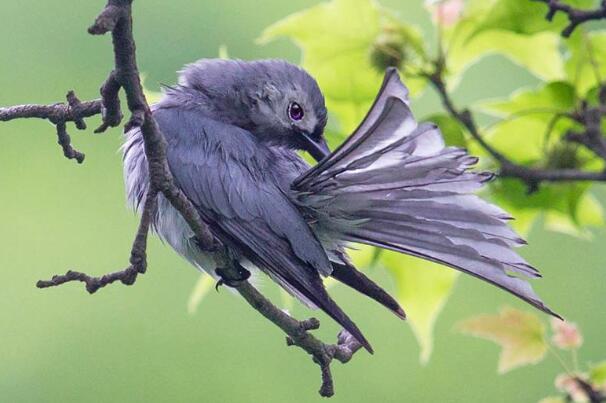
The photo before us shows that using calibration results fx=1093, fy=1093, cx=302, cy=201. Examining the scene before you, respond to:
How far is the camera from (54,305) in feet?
11.6

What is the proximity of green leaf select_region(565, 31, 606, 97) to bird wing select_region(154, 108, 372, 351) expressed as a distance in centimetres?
54

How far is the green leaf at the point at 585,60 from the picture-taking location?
72.8 inches

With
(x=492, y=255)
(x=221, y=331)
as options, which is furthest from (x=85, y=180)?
(x=492, y=255)

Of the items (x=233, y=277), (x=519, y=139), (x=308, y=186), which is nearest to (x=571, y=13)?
(x=519, y=139)

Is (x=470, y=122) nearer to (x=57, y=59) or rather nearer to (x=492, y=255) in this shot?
(x=492, y=255)

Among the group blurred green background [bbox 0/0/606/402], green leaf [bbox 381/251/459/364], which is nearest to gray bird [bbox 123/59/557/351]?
green leaf [bbox 381/251/459/364]

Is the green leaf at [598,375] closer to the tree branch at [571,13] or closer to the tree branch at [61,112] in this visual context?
the tree branch at [571,13]

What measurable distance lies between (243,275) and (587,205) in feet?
2.53

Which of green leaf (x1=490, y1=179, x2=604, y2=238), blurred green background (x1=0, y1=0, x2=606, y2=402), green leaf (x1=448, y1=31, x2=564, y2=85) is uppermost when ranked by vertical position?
green leaf (x1=448, y1=31, x2=564, y2=85)

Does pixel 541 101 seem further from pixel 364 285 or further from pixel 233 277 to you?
pixel 233 277

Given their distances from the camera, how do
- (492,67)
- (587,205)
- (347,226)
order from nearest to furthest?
1. (347,226)
2. (587,205)
3. (492,67)

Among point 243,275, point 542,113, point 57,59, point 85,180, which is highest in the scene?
point 542,113

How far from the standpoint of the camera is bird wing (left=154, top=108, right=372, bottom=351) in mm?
1566

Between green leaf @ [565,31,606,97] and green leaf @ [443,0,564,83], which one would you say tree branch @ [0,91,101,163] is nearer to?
green leaf @ [443,0,564,83]
